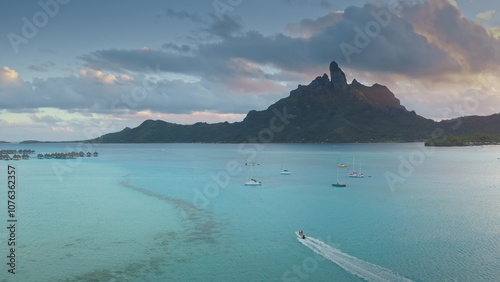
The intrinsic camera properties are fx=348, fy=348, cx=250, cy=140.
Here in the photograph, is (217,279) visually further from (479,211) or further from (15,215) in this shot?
(479,211)

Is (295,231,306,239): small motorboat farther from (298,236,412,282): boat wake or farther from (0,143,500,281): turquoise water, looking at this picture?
(298,236,412,282): boat wake

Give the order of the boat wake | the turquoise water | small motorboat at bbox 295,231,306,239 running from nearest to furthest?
the boat wake, the turquoise water, small motorboat at bbox 295,231,306,239

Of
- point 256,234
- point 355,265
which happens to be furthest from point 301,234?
point 355,265

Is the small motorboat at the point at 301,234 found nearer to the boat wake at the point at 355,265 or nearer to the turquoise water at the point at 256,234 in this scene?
the turquoise water at the point at 256,234

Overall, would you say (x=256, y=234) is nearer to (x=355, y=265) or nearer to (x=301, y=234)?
(x=301, y=234)

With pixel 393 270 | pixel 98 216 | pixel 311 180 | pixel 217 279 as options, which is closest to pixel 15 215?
pixel 98 216

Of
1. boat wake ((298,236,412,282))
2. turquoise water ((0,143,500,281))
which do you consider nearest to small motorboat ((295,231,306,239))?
turquoise water ((0,143,500,281))

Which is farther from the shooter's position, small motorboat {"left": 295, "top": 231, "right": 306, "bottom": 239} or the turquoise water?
small motorboat {"left": 295, "top": 231, "right": 306, "bottom": 239}

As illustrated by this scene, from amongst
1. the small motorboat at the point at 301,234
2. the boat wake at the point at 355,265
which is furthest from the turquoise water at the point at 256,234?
the small motorboat at the point at 301,234
